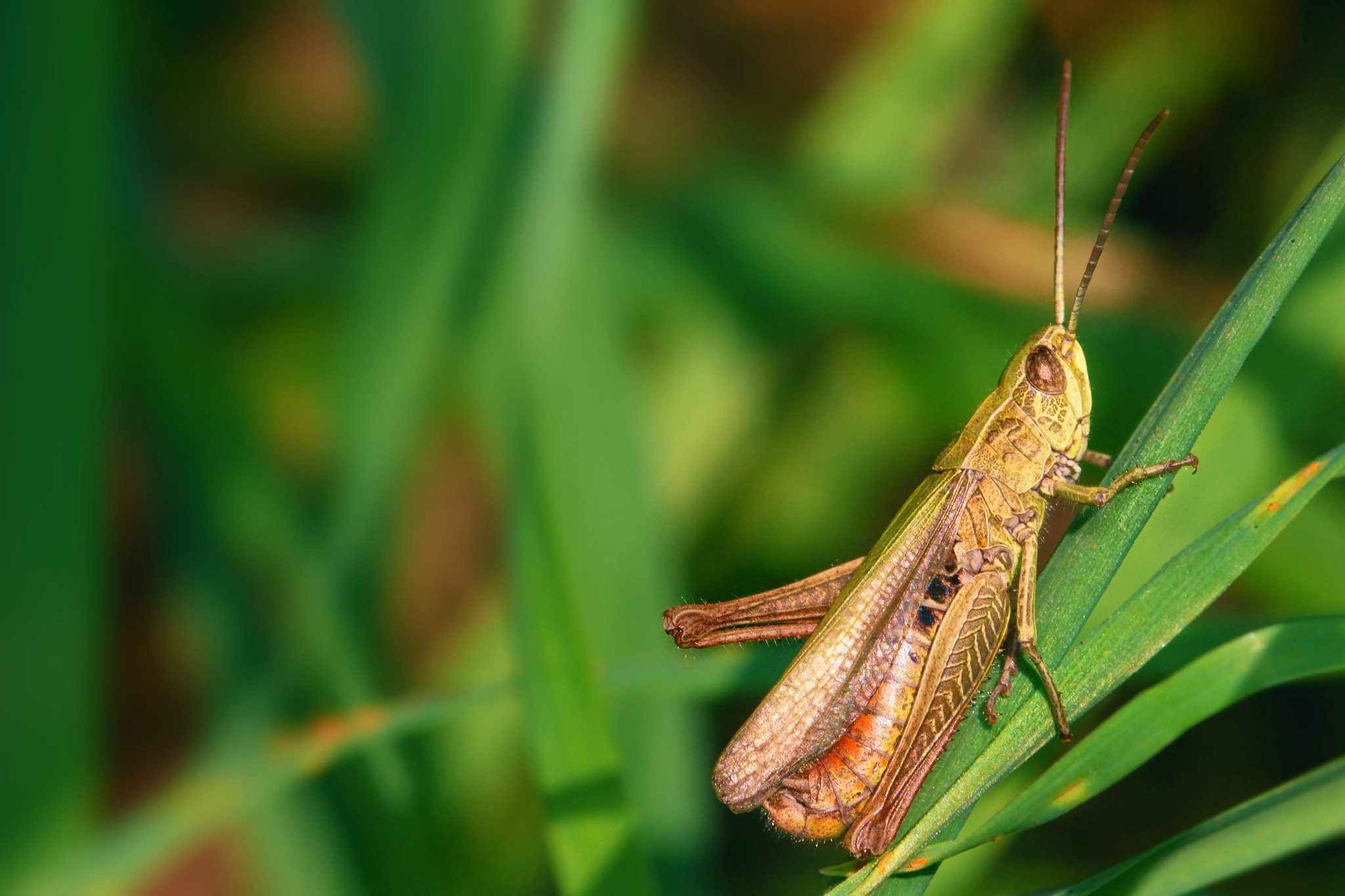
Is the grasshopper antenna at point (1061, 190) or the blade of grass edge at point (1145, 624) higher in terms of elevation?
the grasshopper antenna at point (1061, 190)

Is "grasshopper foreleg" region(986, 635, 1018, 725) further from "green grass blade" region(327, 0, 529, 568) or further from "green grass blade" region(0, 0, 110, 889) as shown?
"green grass blade" region(0, 0, 110, 889)

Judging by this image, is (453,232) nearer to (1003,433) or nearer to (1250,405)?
(1003,433)

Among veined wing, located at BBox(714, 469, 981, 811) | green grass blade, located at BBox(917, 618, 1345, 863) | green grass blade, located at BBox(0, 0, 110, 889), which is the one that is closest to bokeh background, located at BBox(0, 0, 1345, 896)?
green grass blade, located at BBox(0, 0, 110, 889)

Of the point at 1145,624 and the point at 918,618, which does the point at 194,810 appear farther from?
the point at 1145,624

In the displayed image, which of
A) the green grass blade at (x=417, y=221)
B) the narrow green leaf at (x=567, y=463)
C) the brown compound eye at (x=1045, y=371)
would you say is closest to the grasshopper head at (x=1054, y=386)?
the brown compound eye at (x=1045, y=371)

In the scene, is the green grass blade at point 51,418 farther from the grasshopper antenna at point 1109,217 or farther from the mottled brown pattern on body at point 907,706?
the grasshopper antenna at point 1109,217

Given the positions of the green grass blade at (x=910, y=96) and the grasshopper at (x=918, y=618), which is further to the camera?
the green grass blade at (x=910, y=96)

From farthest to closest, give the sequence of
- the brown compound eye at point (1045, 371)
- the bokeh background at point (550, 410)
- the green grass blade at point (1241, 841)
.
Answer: the bokeh background at point (550, 410), the brown compound eye at point (1045, 371), the green grass blade at point (1241, 841)

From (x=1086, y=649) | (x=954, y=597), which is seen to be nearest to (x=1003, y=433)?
(x=954, y=597)
